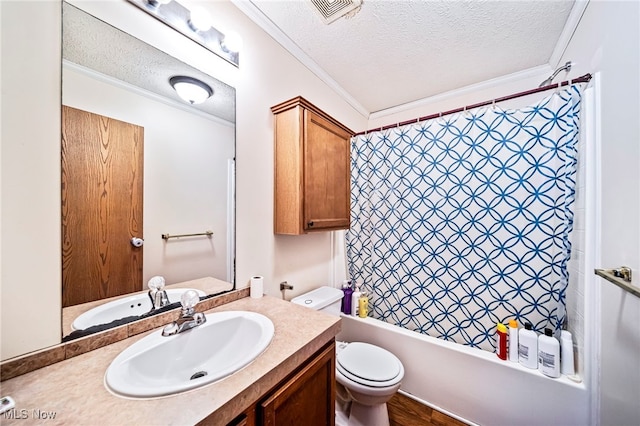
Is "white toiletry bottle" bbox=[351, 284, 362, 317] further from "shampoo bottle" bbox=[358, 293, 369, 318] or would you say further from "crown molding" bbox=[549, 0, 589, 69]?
"crown molding" bbox=[549, 0, 589, 69]

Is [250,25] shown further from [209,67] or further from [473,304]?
[473,304]

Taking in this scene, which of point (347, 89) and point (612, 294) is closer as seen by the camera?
point (612, 294)

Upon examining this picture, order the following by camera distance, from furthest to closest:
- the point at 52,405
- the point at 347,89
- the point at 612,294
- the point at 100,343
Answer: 1. the point at 347,89
2. the point at 612,294
3. the point at 100,343
4. the point at 52,405

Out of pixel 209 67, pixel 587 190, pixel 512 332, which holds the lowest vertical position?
pixel 512 332

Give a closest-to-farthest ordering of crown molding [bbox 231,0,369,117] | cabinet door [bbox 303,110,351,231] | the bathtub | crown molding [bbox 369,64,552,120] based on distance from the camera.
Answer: the bathtub < crown molding [bbox 231,0,369,117] < cabinet door [bbox 303,110,351,231] < crown molding [bbox 369,64,552,120]

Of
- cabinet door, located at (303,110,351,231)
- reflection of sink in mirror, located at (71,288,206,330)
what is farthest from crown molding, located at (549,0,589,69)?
reflection of sink in mirror, located at (71,288,206,330)

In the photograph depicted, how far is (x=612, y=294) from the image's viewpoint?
3.02 feet

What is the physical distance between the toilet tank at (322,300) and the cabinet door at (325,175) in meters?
0.47

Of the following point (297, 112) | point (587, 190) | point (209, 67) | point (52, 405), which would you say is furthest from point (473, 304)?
point (209, 67)

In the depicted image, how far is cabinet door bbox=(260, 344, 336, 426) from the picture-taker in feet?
2.19

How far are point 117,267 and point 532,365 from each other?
2.00m

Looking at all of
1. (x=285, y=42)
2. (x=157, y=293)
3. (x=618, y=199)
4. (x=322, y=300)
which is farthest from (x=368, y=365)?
(x=285, y=42)

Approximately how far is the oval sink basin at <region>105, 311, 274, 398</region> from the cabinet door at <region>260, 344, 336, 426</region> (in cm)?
14

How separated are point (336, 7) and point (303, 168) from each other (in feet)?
2.92
